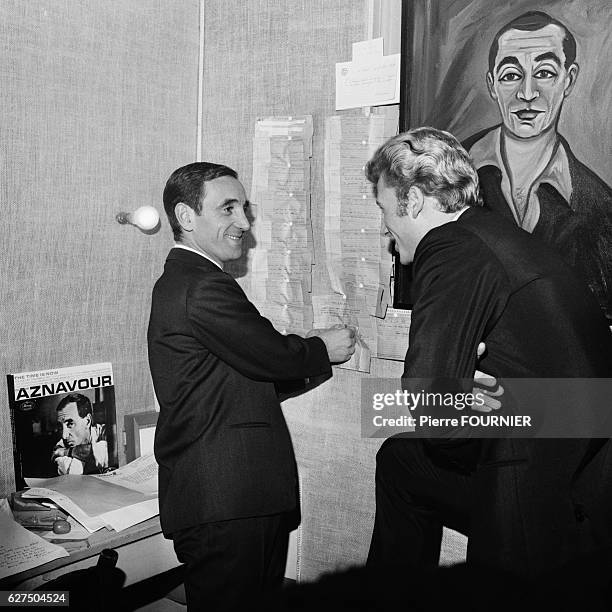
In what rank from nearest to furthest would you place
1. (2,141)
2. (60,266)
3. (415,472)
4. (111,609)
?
(415,472) → (111,609) → (2,141) → (60,266)

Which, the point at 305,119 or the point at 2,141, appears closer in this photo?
the point at 2,141

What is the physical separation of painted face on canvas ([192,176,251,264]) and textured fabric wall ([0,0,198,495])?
0.42 meters

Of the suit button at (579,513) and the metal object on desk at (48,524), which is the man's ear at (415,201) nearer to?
the suit button at (579,513)

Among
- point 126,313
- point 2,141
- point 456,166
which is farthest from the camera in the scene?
point 126,313

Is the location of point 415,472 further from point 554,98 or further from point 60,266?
point 60,266

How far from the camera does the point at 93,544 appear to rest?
1.77 metres

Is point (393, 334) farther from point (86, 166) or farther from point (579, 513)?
point (86, 166)

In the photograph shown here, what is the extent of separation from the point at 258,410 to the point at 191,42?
1.26m

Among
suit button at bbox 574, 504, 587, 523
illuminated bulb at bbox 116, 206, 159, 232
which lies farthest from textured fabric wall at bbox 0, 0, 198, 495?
suit button at bbox 574, 504, 587, 523

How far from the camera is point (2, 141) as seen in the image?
6.19 ft

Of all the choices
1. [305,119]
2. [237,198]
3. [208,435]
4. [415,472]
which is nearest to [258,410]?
[208,435]

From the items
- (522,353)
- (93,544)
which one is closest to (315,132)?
(522,353)

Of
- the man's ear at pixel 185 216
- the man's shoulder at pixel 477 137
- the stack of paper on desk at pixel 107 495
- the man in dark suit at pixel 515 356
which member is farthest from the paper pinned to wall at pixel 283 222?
the man in dark suit at pixel 515 356

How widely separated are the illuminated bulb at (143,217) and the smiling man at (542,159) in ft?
3.02
